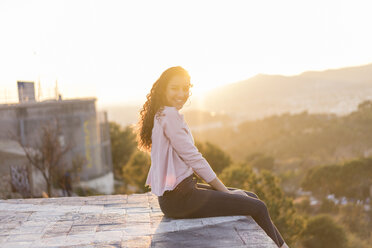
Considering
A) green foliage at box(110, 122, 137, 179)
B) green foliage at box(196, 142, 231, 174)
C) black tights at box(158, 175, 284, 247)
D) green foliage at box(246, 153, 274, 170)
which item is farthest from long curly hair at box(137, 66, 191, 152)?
green foliage at box(246, 153, 274, 170)

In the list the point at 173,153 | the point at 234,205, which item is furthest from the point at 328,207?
the point at 173,153

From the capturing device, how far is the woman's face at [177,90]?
336 cm

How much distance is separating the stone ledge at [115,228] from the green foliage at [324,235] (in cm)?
1655

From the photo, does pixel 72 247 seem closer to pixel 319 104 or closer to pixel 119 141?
pixel 119 141

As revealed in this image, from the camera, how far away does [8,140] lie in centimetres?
1714

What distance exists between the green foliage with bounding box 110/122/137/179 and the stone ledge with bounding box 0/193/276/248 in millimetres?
25885

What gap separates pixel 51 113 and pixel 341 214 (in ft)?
67.7

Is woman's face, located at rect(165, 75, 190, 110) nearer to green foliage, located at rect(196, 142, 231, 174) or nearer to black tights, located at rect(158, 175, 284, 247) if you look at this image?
black tights, located at rect(158, 175, 284, 247)

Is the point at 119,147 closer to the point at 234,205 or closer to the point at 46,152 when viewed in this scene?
the point at 46,152

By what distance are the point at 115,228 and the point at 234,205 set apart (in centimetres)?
125

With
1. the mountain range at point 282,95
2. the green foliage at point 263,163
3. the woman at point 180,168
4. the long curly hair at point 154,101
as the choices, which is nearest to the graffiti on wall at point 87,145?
the long curly hair at point 154,101

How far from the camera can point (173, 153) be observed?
3314mm

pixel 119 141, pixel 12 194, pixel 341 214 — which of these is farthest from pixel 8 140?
pixel 341 214

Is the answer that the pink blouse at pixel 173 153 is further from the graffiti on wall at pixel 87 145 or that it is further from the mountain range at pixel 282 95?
the mountain range at pixel 282 95
